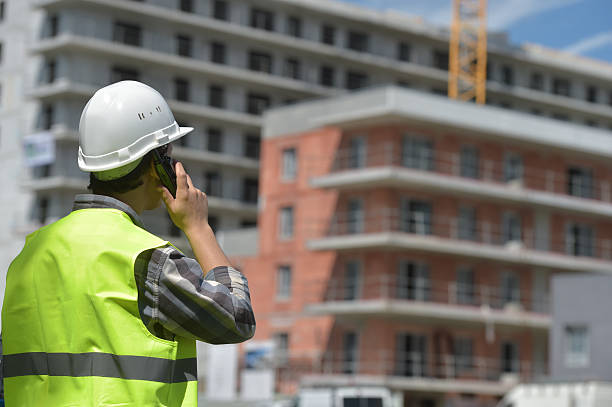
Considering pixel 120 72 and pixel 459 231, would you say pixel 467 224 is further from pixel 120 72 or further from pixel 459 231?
pixel 120 72

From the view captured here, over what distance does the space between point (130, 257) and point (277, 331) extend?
54.8m

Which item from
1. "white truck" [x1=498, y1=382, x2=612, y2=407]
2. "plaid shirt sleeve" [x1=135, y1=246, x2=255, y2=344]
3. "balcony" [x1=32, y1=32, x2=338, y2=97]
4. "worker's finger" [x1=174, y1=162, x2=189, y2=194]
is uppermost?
"balcony" [x1=32, y1=32, x2=338, y2=97]

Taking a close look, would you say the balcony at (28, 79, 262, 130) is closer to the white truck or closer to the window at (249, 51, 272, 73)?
the window at (249, 51, 272, 73)

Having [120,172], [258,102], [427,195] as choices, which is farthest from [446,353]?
[120,172]

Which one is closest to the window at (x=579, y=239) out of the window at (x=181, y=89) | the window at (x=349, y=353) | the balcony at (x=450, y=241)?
the balcony at (x=450, y=241)

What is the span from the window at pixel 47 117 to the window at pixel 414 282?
90.0 feet

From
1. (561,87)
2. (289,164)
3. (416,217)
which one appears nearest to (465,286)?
(416,217)

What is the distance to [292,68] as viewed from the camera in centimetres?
7600

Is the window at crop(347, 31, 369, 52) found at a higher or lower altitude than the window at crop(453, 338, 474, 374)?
higher

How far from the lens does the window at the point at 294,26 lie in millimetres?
75875

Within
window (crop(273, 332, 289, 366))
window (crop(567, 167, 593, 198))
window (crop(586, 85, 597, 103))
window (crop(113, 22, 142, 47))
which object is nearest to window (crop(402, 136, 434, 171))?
window (crop(567, 167, 593, 198))

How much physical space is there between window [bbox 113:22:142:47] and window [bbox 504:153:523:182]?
87.1 feet

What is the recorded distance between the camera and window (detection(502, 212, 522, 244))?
56406mm

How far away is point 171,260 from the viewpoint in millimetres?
2633
